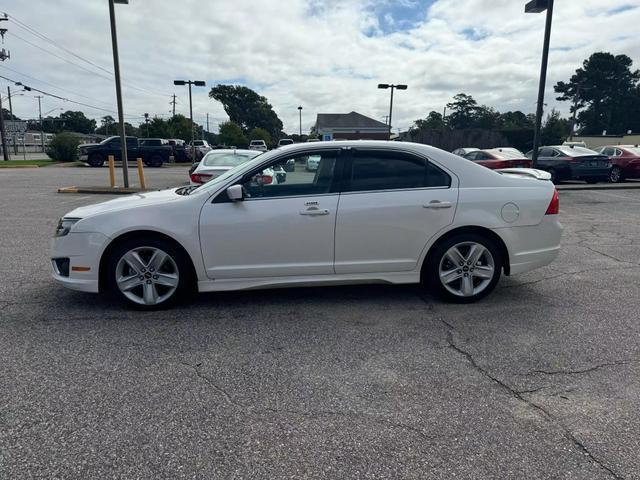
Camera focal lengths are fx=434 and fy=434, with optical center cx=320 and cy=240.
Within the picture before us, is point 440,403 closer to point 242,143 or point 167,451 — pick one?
point 167,451

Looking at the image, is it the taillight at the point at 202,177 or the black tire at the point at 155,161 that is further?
the black tire at the point at 155,161

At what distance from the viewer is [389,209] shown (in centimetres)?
412

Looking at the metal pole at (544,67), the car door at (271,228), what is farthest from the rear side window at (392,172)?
the metal pole at (544,67)

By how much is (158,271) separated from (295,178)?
1.57 m

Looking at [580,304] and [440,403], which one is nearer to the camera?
[440,403]

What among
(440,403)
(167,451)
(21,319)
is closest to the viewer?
(167,451)

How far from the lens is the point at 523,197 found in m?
4.34

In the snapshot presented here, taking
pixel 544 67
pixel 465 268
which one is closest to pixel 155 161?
pixel 544 67

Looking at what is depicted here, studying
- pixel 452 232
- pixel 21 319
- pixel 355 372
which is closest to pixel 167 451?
pixel 355 372

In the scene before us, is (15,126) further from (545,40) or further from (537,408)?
(537,408)

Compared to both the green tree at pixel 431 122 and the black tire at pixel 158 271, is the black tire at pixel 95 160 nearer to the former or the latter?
the black tire at pixel 158 271

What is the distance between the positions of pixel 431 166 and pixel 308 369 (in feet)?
7.79

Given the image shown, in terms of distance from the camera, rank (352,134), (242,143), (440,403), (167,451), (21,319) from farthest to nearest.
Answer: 1. (242,143)
2. (352,134)
3. (21,319)
4. (440,403)
5. (167,451)

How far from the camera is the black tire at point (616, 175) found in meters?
17.2
